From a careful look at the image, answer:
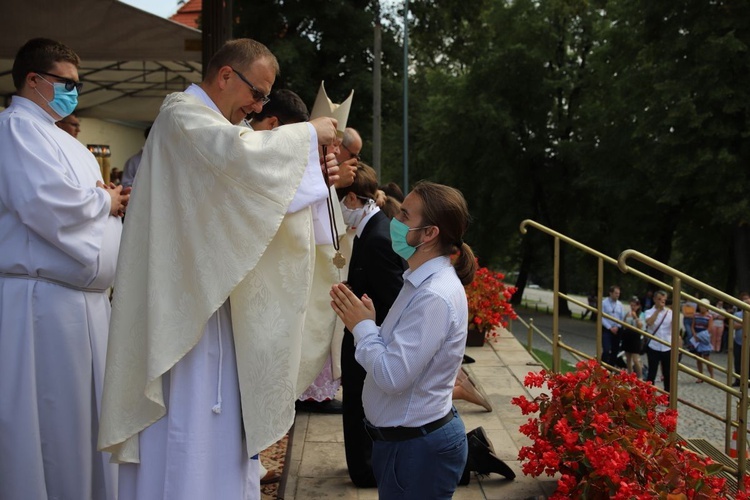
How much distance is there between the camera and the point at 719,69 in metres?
21.0

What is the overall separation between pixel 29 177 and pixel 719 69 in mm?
21052

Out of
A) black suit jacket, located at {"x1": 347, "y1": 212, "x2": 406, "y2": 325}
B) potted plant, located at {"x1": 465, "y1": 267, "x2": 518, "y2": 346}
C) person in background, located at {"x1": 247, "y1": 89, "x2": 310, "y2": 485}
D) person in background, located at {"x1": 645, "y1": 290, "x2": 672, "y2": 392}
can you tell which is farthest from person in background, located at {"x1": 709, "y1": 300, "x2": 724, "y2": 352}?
person in background, located at {"x1": 247, "y1": 89, "x2": 310, "y2": 485}

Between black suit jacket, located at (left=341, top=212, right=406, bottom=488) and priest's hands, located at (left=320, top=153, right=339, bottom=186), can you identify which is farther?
black suit jacket, located at (left=341, top=212, right=406, bottom=488)

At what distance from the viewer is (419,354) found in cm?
273

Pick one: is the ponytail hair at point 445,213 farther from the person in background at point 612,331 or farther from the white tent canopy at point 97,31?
the person in background at point 612,331

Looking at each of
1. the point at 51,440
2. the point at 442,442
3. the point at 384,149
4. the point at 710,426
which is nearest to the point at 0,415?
the point at 51,440

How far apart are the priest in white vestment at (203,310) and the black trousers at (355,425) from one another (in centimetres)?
149

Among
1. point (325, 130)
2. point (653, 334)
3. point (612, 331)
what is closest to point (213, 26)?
point (325, 130)

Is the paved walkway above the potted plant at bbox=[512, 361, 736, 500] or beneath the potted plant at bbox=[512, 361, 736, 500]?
beneath

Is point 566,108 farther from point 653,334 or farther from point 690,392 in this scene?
point 653,334

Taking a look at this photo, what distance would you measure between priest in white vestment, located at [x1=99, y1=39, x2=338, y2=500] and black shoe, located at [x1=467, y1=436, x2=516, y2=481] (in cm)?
202

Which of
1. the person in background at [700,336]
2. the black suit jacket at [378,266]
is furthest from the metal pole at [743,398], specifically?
the person in background at [700,336]

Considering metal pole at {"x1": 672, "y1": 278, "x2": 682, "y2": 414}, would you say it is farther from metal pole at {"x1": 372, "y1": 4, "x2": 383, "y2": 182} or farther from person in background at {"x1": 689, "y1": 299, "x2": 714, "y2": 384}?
person in background at {"x1": 689, "y1": 299, "x2": 714, "y2": 384}

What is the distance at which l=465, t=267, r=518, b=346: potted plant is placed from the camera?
8.81 metres
